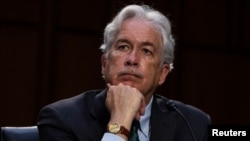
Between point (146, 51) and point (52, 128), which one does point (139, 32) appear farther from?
point (52, 128)

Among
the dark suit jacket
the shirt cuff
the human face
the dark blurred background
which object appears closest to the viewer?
the shirt cuff

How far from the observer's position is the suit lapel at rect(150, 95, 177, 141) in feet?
6.94

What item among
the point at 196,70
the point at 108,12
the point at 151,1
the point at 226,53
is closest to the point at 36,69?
the point at 108,12

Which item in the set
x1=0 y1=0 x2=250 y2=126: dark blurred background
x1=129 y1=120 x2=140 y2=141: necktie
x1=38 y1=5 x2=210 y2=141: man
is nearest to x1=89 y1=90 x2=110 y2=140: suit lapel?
x1=38 y1=5 x2=210 y2=141: man

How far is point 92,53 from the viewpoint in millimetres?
4160

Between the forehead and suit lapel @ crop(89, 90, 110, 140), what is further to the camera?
the forehead

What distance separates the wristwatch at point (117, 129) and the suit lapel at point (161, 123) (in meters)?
0.24

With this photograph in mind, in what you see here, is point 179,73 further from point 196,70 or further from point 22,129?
point 22,129

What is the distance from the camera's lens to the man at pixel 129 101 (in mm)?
1969

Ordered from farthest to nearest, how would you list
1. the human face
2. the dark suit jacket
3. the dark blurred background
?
the dark blurred background
the human face
the dark suit jacket

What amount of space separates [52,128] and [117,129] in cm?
25

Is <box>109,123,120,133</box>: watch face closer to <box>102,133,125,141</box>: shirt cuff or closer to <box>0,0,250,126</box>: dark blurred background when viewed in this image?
<box>102,133,125,141</box>: shirt cuff

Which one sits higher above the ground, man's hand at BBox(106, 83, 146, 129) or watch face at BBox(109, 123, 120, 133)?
man's hand at BBox(106, 83, 146, 129)

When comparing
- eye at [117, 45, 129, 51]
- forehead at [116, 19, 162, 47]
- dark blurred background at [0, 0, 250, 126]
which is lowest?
dark blurred background at [0, 0, 250, 126]
